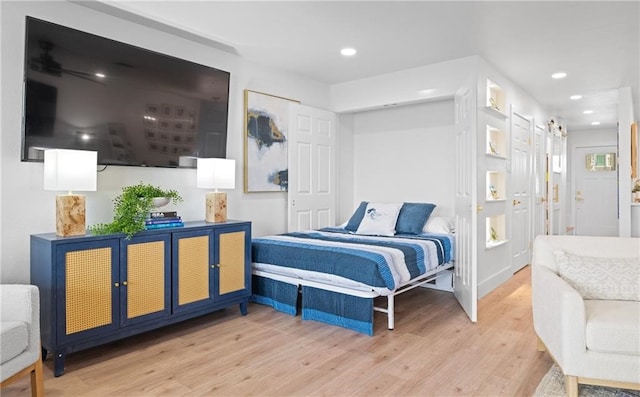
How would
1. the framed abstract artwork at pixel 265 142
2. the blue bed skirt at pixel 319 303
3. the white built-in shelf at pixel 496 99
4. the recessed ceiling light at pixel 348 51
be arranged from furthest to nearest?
the white built-in shelf at pixel 496 99 → the framed abstract artwork at pixel 265 142 → the recessed ceiling light at pixel 348 51 → the blue bed skirt at pixel 319 303

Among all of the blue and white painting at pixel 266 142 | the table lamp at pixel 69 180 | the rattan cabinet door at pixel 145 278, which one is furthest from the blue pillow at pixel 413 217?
the table lamp at pixel 69 180

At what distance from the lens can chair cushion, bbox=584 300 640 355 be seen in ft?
6.37

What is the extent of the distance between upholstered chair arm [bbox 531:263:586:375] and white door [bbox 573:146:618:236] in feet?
24.8

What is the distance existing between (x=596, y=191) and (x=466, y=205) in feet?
22.6

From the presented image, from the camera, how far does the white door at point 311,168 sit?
4566 millimetres

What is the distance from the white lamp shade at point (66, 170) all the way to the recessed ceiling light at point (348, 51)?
7.87 ft

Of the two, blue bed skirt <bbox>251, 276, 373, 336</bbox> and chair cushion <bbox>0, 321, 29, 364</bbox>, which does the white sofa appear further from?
chair cushion <bbox>0, 321, 29, 364</bbox>

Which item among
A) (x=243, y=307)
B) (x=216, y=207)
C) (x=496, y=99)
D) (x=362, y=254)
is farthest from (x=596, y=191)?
(x=216, y=207)

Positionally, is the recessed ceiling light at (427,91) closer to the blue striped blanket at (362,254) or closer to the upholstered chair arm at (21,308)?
the blue striped blanket at (362,254)

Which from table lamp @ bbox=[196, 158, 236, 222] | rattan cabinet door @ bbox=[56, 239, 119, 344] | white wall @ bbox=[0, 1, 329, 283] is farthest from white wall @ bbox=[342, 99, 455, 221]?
rattan cabinet door @ bbox=[56, 239, 119, 344]

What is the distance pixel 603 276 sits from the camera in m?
2.40

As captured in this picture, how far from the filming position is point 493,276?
4.39m

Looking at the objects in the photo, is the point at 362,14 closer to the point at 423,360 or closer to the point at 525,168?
the point at 423,360

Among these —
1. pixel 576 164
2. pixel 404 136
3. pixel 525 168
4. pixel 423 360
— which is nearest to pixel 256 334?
pixel 423 360
